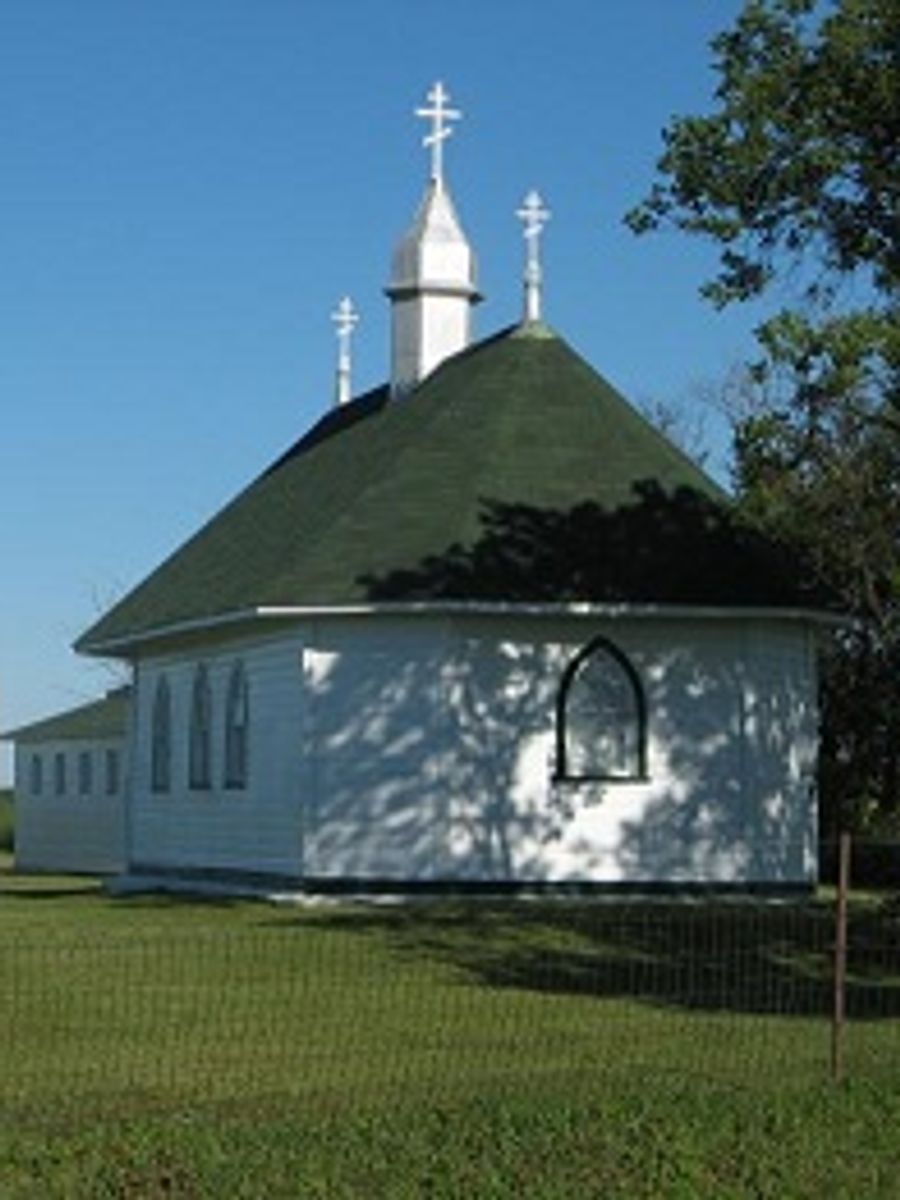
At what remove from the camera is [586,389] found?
37.3 m

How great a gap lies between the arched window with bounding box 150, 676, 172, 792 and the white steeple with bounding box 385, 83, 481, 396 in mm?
5832

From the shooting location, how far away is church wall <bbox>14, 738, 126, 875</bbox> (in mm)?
59719

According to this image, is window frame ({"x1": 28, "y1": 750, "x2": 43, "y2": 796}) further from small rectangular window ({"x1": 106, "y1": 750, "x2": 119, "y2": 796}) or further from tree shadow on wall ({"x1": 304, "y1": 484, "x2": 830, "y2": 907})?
tree shadow on wall ({"x1": 304, "y1": 484, "x2": 830, "y2": 907})

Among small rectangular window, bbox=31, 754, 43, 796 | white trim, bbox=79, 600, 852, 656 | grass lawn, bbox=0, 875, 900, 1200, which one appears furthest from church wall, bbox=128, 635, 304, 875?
small rectangular window, bbox=31, 754, 43, 796

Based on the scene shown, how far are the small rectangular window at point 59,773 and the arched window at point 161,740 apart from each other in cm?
2362

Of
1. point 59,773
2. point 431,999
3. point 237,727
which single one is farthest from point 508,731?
point 59,773

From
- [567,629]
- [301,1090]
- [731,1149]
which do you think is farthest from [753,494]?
[731,1149]

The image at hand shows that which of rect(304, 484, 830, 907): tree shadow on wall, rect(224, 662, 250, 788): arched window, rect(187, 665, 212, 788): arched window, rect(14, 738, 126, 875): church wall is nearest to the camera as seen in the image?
rect(304, 484, 830, 907): tree shadow on wall

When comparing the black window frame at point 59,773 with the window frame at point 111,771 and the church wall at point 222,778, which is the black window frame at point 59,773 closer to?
the window frame at point 111,771

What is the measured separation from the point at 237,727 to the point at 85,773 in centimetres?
2666

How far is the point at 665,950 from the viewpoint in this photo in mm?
27078

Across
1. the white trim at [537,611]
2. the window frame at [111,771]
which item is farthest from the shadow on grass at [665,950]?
the window frame at [111,771]

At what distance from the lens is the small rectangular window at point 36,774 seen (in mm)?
67294

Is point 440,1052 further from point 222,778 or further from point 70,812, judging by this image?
point 70,812
